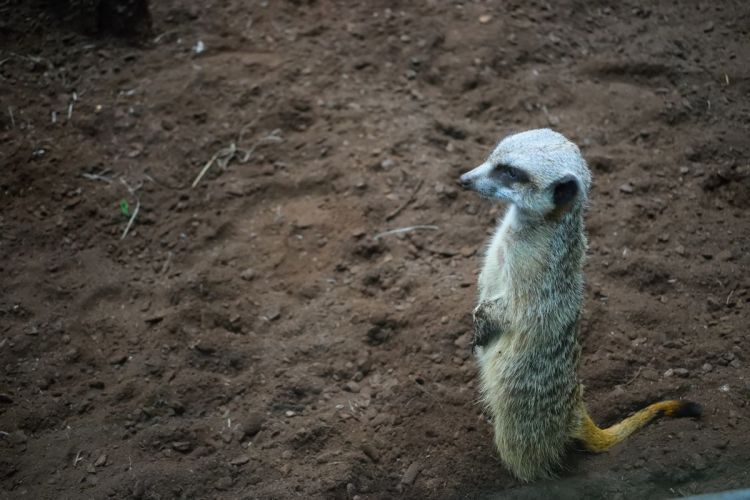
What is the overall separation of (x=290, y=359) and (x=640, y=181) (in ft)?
7.42

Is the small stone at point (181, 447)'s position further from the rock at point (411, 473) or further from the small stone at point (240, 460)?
the rock at point (411, 473)

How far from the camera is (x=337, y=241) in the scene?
13.3 ft

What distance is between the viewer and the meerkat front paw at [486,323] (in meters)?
3.14

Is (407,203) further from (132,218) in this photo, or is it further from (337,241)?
(132,218)

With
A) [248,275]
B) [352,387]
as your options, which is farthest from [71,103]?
[352,387]

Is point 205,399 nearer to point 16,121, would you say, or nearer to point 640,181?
point 16,121

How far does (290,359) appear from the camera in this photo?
354cm

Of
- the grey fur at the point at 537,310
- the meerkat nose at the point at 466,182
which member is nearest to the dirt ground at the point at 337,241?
the grey fur at the point at 537,310

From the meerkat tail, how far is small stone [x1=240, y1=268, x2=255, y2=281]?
6.00ft

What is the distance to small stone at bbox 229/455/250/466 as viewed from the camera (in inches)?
122

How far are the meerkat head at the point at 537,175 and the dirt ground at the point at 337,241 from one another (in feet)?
2.77

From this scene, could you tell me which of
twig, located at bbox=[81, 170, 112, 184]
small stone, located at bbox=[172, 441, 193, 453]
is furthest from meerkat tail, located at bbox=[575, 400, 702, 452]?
twig, located at bbox=[81, 170, 112, 184]

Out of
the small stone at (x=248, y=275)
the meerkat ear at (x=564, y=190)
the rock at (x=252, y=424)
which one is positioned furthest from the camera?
the small stone at (x=248, y=275)

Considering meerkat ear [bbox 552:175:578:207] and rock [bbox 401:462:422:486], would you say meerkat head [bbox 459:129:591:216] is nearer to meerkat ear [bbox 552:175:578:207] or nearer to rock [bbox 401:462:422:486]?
→ meerkat ear [bbox 552:175:578:207]
